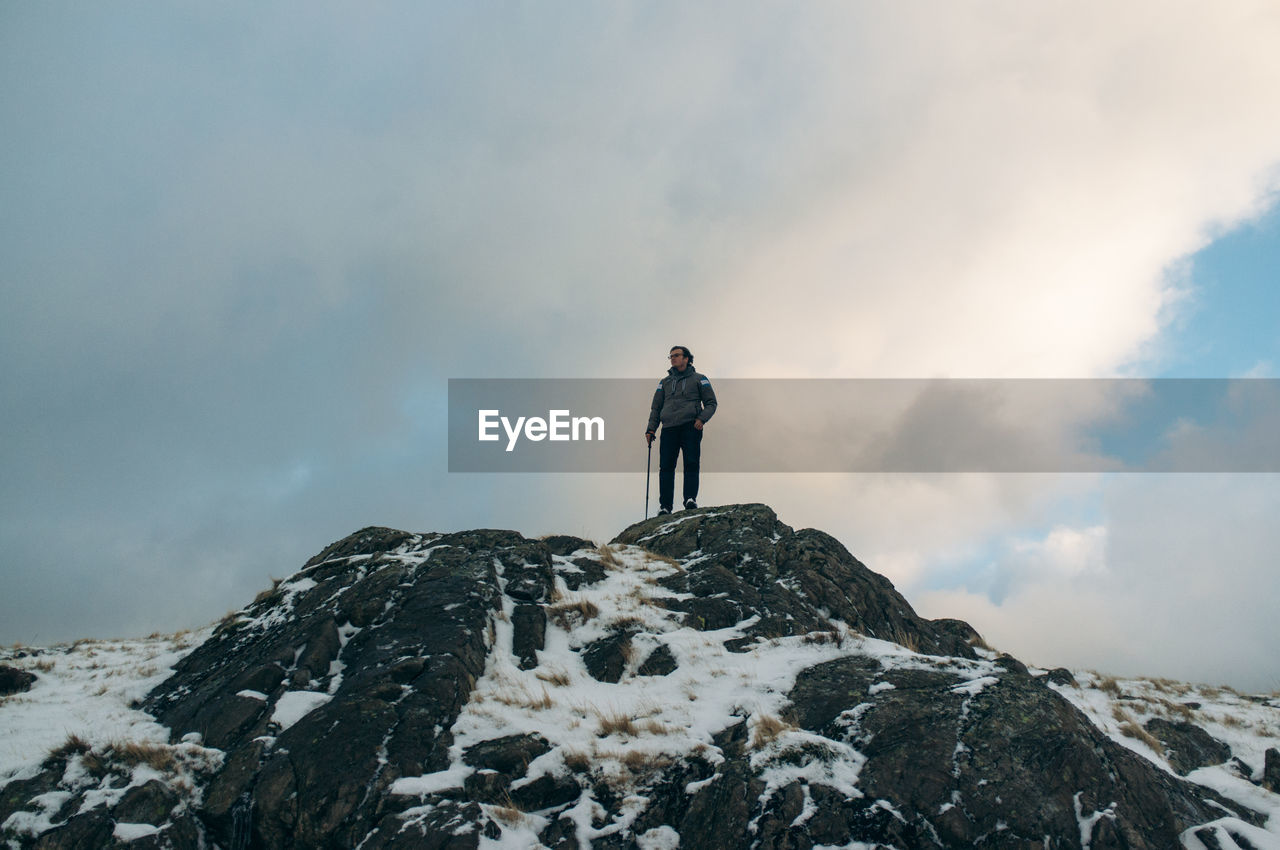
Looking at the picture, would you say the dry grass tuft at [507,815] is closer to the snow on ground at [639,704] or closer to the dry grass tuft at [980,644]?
the snow on ground at [639,704]

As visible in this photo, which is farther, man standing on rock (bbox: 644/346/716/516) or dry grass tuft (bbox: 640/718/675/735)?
man standing on rock (bbox: 644/346/716/516)

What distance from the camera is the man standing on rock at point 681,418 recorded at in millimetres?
16797

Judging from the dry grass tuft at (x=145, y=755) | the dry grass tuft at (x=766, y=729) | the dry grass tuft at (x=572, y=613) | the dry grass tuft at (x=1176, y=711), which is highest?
the dry grass tuft at (x=572, y=613)

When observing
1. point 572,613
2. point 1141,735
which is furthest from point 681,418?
point 1141,735

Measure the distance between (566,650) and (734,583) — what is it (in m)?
3.34

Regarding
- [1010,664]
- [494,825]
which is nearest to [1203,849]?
[1010,664]

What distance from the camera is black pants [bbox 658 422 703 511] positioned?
16938mm

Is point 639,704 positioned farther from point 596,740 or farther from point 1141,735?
point 1141,735

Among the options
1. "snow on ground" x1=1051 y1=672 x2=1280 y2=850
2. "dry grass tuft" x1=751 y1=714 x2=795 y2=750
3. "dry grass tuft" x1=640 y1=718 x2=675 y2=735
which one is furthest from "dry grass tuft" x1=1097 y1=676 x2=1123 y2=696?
"dry grass tuft" x1=640 y1=718 x2=675 y2=735

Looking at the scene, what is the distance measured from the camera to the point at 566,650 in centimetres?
1057

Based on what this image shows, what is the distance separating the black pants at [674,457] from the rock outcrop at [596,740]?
533 centimetres

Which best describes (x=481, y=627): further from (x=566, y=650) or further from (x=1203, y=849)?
(x=1203, y=849)

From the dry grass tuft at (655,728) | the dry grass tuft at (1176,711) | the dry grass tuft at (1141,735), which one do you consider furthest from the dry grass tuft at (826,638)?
the dry grass tuft at (1176,711)

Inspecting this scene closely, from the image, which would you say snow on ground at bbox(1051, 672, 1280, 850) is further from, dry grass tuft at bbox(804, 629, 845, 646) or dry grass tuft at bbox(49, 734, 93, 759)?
dry grass tuft at bbox(49, 734, 93, 759)
